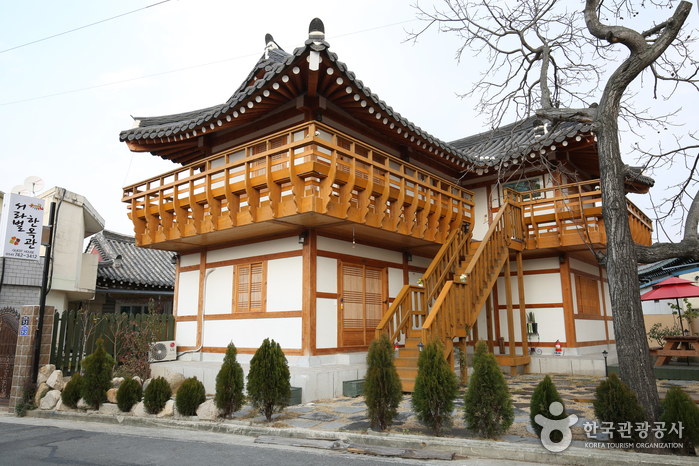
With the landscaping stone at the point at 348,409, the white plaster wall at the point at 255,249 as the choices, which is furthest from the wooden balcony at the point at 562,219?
the landscaping stone at the point at 348,409

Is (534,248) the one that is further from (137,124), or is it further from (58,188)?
(58,188)

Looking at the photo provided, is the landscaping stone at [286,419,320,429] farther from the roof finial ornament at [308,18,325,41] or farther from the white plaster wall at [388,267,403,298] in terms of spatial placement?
the roof finial ornament at [308,18,325,41]

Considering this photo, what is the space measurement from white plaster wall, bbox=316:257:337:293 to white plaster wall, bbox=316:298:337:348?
10.3 inches

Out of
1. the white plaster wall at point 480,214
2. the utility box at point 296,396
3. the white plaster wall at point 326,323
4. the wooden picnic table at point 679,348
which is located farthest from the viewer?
the white plaster wall at point 480,214

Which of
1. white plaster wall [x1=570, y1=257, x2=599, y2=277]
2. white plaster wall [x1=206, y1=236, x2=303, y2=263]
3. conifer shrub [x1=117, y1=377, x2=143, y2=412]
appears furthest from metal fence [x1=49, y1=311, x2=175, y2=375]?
white plaster wall [x1=570, y1=257, x2=599, y2=277]

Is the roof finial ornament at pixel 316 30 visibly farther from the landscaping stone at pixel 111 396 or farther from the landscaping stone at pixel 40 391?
the landscaping stone at pixel 40 391

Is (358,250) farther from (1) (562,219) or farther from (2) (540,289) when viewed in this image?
(2) (540,289)

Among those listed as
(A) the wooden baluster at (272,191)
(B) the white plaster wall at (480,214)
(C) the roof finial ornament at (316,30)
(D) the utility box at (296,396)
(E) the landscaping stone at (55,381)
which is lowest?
(D) the utility box at (296,396)

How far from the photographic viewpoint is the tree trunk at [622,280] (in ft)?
18.8

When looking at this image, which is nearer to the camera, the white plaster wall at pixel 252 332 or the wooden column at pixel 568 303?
the white plaster wall at pixel 252 332

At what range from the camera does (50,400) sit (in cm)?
942

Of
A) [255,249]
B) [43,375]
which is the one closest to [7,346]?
[43,375]

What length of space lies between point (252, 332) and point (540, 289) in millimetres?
8857

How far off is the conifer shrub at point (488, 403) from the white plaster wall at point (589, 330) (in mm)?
9348
